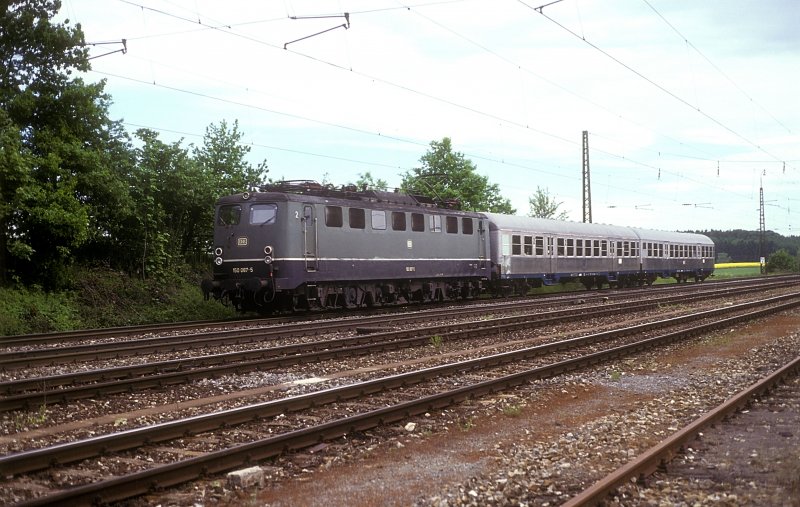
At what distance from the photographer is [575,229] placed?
37.3 metres

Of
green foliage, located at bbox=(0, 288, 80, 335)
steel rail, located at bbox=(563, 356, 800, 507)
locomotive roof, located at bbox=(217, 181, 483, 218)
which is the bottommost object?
steel rail, located at bbox=(563, 356, 800, 507)

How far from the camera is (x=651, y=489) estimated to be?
6.18 metres

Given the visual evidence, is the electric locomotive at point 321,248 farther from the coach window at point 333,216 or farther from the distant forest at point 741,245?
the distant forest at point 741,245

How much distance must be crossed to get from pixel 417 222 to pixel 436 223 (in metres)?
1.37

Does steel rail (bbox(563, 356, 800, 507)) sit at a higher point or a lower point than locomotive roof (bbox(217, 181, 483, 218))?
lower

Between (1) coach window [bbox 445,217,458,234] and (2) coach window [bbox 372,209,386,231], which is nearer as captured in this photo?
(2) coach window [bbox 372,209,386,231]

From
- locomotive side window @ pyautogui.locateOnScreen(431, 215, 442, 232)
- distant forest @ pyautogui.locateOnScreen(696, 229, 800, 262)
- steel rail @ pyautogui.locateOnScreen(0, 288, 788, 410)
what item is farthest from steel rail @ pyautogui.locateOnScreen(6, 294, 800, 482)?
distant forest @ pyautogui.locateOnScreen(696, 229, 800, 262)

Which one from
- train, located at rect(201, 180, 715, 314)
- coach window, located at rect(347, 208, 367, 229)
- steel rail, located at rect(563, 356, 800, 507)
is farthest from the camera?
coach window, located at rect(347, 208, 367, 229)

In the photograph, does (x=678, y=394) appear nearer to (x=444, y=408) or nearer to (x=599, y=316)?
(x=444, y=408)

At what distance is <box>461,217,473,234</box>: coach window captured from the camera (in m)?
28.4

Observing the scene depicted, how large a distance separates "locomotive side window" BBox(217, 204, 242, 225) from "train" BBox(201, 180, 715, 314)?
0.03 metres

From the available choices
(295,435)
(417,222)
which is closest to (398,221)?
(417,222)

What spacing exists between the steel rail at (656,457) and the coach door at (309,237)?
13.3m

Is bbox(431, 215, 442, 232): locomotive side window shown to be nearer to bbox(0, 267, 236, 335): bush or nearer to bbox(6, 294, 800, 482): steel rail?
bbox(0, 267, 236, 335): bush
